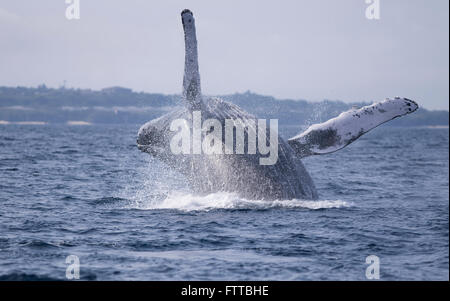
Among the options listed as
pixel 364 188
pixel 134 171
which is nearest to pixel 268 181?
pixel 364 188

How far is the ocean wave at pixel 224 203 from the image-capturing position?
14018 mm

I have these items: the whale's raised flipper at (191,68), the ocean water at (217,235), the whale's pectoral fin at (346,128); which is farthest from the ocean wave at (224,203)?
the whale's raised flipper at (191,68)

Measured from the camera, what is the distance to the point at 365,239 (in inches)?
468

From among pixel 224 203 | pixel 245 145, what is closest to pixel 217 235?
pixel 224 203

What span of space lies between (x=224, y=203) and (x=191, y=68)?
8.60 ft

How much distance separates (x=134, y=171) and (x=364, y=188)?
10044mm

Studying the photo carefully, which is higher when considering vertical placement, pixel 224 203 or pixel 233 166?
pixel 233 166

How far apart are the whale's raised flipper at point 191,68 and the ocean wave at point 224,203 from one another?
73.5 inches

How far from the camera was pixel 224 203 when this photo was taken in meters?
14.3

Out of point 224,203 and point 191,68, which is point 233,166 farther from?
point 191,68

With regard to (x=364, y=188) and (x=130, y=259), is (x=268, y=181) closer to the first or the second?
(x=130, y=259)

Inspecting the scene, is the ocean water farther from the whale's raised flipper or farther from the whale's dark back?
the whale's raised flipper

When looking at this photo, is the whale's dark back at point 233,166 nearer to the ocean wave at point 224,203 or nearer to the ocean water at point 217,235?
the ocean wave at point 224,203

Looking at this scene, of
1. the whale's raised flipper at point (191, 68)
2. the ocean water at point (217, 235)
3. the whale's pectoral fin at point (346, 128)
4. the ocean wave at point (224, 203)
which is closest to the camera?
the ocean water at point (217, 235)
